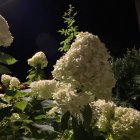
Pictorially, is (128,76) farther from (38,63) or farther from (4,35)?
(4,35)

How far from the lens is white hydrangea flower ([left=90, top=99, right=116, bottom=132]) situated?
158 centimetres

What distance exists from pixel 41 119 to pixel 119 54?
543 centimetres

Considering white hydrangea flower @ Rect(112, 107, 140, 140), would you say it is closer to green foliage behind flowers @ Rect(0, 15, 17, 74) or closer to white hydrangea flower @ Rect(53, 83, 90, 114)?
white hydrangea flower @ Rect(53, 83, 90, 114)

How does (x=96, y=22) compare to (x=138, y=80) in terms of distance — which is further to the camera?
(x=96, y=22)

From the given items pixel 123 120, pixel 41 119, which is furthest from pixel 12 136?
pixel 123 120

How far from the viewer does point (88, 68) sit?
4.86 feet

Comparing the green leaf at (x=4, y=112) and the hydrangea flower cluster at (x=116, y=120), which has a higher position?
the green leaf at (x=4, y=112)

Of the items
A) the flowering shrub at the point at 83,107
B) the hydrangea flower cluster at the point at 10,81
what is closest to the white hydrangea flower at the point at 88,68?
the flowering shrub at the point at 83,107

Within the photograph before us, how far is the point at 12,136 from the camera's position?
1.69 m

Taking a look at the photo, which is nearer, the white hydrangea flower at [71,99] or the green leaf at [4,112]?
the white hydrangea flower at [71,99]

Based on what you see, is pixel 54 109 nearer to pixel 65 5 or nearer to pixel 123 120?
pixel 123 120

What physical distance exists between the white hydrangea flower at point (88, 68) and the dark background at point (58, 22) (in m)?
5.64

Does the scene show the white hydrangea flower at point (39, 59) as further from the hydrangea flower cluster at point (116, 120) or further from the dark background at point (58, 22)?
the dark background at point (58, 22)

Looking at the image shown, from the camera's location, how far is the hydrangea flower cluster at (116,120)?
5.06 ft
